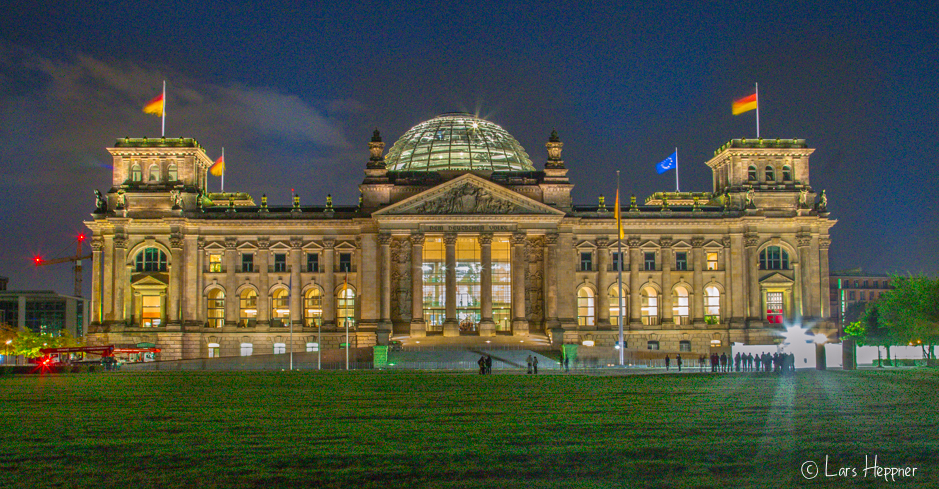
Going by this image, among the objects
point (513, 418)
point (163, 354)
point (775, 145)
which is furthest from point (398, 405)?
point (775, 145)

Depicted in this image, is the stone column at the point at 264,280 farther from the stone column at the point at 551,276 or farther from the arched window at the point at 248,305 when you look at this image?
the stone column at the point at 551,276

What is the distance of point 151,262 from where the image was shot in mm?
95438

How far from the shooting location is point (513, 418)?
26891mm

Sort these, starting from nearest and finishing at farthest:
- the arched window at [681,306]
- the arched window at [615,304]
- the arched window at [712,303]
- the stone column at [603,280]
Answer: the stone column at [603,280] → the arched window at [615,304] → the arched window at [681,306] → the arched window at [712,303]

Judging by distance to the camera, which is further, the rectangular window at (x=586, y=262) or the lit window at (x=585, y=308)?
the lit window at (x=585, y=308)

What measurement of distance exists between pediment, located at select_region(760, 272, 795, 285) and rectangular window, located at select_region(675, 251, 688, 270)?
8110mm

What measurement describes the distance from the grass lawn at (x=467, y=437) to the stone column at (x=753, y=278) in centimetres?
5611

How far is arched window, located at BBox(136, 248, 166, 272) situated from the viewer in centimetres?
9531

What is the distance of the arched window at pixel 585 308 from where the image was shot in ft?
317

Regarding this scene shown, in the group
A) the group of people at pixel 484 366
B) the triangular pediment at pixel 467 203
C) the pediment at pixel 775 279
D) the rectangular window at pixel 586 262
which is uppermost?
the triangular pediment at pixel 467 203

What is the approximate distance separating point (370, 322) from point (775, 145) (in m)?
47.8

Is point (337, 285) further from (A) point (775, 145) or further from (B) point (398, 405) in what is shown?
(B) point (398, 405)

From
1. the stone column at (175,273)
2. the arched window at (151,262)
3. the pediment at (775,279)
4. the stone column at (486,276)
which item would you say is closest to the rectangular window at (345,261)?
the stone column at (486,276)

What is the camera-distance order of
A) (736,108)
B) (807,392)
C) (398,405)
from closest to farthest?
(398,405) < (807,392) < (736,108)
